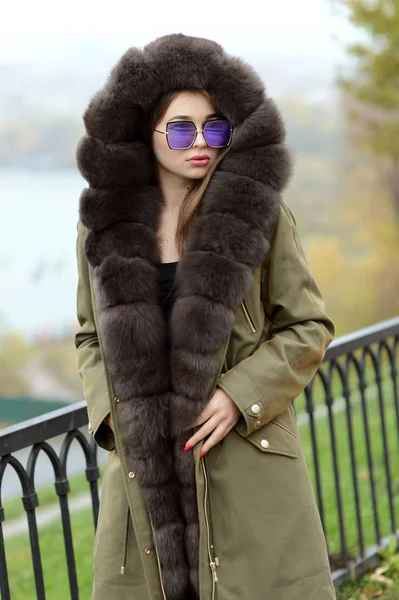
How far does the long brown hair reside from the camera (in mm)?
2617

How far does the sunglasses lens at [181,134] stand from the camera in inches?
101

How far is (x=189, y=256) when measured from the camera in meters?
2.53

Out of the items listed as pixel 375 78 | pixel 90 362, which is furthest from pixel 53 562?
Result: pixel 375 78

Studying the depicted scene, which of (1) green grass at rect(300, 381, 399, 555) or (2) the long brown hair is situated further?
(1) green grass at rect(300, 381, 399, 555)

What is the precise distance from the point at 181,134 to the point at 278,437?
0.92 metres

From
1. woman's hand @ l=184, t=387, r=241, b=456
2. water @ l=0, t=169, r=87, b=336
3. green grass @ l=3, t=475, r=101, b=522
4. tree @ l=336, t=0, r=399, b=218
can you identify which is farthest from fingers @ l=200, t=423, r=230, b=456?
water @ l=0, t=169, r=87, b=336

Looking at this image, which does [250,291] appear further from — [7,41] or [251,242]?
[7,41]

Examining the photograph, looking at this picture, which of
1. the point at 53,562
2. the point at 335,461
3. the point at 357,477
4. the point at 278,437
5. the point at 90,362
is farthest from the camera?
the point at 53,562

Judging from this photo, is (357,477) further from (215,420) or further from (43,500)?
(43,500)

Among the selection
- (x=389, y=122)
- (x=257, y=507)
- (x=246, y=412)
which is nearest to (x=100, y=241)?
(x=246, y=412)

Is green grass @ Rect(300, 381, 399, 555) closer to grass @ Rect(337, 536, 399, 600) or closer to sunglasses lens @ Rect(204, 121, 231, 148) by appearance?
grass @ Rect(337, 536, 399, 600)

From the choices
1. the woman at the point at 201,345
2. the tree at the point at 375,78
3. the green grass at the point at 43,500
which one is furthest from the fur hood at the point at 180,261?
the tree at the point at 375,78

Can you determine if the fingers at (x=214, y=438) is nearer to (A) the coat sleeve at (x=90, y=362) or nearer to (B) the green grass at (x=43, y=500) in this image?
(A) the coat sleeve at (x=90, y=362)

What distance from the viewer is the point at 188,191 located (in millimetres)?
2744
